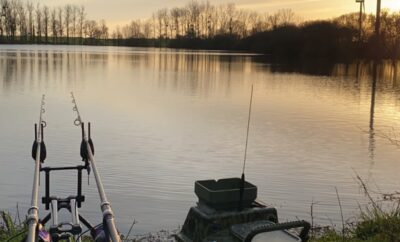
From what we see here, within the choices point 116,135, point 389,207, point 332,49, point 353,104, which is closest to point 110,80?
point 353,104

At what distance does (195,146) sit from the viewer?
38.6ft

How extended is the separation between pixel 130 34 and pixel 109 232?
133800mm

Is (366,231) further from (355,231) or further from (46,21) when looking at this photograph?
(46,21)

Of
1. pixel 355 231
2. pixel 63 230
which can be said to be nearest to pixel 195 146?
pixel 355 231

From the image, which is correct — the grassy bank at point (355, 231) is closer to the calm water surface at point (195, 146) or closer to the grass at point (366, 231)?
the grass at point (366, 231)

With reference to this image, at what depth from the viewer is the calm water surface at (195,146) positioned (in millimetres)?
8055

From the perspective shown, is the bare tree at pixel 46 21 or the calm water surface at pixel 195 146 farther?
the bare tree at pixel 46 21

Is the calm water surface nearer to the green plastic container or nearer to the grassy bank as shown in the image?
the grassy bank

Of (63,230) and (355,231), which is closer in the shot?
(63,230)

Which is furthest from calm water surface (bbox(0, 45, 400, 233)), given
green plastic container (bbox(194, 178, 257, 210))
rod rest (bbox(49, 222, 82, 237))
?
rod rest (bbox(49, 222, 82, 237))

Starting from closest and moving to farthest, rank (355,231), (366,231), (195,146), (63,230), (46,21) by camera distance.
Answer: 1. (63,230)
2. (366,231)
3. (355,231)
4. (195,146)
5. (46,21)

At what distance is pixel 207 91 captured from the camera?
2402 cm

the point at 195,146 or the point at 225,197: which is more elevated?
the point at 225,197

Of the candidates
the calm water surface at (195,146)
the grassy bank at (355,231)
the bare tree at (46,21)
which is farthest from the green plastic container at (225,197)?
the bare tree at (46,21)
